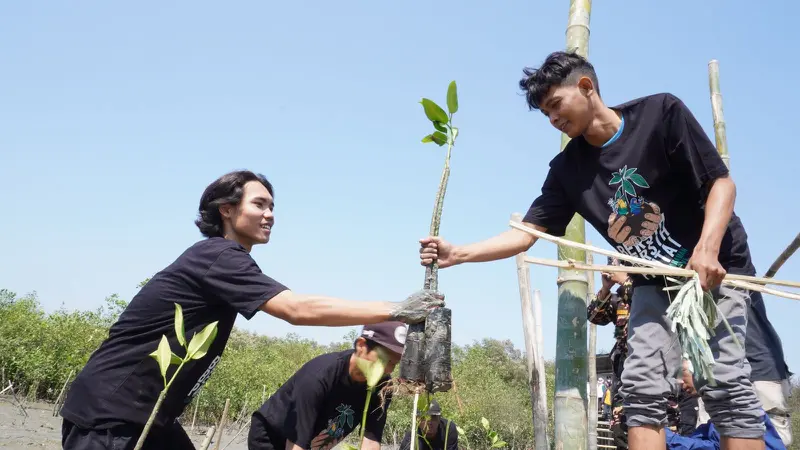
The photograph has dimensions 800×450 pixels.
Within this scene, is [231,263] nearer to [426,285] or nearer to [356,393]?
[426,285]

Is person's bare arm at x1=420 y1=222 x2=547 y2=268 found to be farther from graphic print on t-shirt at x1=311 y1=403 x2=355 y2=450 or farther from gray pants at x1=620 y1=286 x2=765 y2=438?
graphic print on t-shirt at x1=311 y1=403 x2=355 y2=450

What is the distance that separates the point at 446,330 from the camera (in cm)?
186

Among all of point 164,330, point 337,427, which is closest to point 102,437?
point 164,330

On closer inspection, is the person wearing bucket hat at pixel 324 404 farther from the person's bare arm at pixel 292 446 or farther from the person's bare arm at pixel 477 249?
the person's bare arm at pixel 477 249

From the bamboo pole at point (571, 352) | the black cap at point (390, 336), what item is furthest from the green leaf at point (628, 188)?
the black cap at point (390, 336)

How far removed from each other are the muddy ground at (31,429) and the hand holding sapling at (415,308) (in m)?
3.86

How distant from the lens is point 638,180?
7.19 feet

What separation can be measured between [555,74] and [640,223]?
2.07 ft

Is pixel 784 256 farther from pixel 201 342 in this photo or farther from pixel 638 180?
pixel 201 342

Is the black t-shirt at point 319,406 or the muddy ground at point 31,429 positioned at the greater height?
the black t-shirt at point 319,406

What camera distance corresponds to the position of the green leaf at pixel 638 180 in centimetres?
218

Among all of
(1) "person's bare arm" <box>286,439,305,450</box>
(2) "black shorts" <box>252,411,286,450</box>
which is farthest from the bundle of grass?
(2) "black shorts" <box>252,411,286,450</box>

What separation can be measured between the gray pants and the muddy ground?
3.99 metres

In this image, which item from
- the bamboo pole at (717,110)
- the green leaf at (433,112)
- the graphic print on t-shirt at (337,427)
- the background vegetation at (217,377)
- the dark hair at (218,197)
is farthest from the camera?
the background vegetation at (217,377)
